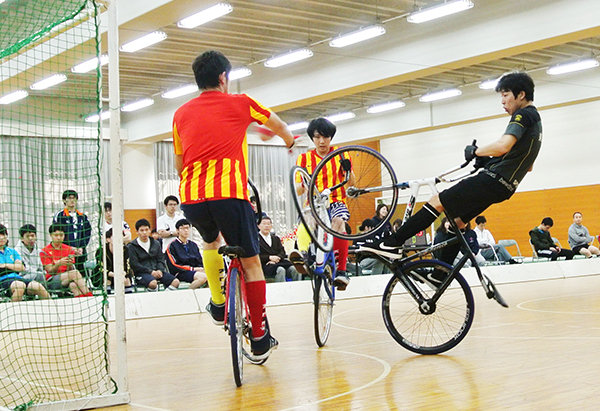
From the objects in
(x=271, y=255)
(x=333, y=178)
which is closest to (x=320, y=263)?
(x=333, y=178)

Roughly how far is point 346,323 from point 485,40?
22.3 feet

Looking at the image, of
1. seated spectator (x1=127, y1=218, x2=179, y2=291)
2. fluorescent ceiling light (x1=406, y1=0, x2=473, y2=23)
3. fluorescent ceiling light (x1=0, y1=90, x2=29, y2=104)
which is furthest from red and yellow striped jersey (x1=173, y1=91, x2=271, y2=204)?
fluorescent ceiling light (x1=406, y1=0, x2=473, y2=23)

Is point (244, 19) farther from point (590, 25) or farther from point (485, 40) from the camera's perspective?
point (590, 25)

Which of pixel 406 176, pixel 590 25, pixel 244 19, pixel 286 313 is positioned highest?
pixel 244 19

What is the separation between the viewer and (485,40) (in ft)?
36.4

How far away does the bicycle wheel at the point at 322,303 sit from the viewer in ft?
15.0

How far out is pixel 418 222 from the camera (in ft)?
13.7

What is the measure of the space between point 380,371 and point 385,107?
14.8 m

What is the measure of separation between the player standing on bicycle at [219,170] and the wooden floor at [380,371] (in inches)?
18.4

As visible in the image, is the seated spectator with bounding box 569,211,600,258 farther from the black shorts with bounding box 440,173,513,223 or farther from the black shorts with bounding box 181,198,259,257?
the black shorts with bounding box 181,198,259,257

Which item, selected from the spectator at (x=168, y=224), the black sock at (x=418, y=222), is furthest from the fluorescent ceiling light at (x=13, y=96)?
the black sock at (x=418, y=222)

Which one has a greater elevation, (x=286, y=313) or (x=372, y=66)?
(x=372, y=66)

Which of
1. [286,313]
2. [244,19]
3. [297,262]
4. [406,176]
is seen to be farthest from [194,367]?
[406,176]

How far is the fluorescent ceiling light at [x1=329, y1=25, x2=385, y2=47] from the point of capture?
1109 cm
